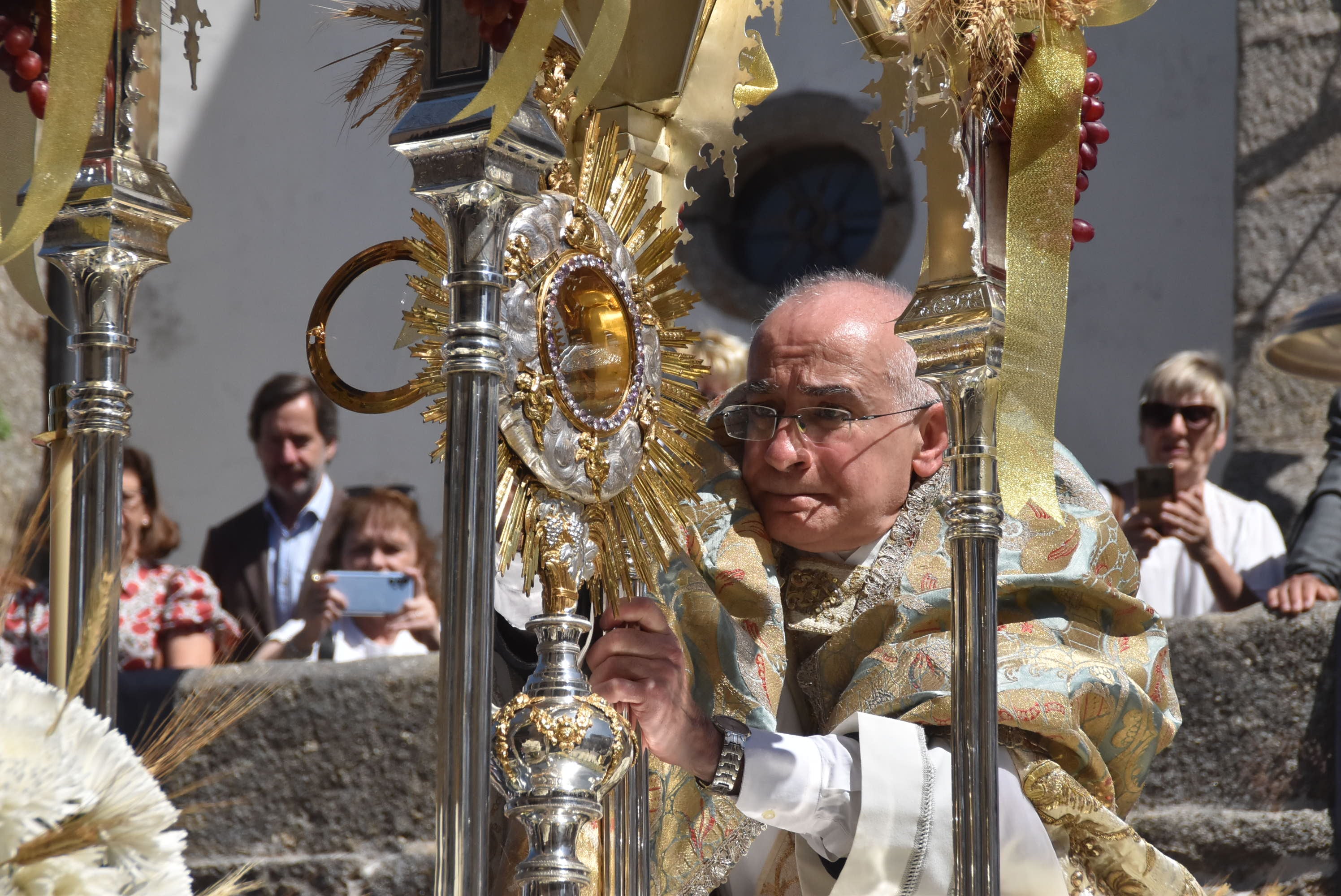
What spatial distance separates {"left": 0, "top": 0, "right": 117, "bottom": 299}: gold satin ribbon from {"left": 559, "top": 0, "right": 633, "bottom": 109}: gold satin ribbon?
430 millimetres

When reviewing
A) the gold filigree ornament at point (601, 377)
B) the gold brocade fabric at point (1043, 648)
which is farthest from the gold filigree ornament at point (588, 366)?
the gold brocade fabric at point (1043, 648)

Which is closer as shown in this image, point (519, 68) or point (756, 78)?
point (519, 68)

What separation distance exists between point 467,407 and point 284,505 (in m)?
3.86

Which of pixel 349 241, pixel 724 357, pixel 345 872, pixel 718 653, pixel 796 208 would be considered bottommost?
pixel 345 872

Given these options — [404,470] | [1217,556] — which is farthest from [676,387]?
[404,470]

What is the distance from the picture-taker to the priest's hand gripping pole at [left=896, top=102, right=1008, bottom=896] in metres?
2.06

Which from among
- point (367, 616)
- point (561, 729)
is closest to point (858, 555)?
point (561, 729)

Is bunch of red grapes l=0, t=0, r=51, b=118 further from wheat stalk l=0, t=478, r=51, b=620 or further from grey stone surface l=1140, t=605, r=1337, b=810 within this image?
grey stone surface l=1140, t=605, r=1337, b=810

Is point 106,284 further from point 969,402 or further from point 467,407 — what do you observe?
point 969,402

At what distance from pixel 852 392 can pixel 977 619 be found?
930mm

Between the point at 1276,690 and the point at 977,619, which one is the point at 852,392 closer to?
the point at 977,619

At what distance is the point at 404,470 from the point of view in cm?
705

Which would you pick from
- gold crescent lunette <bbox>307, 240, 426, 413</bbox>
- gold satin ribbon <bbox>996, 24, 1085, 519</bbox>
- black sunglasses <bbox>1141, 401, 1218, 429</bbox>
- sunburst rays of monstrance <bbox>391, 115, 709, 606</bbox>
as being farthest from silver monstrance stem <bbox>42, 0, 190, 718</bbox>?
black sunglasses <bbox>1141, 401, 1218, 429</bbox>

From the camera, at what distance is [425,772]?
436cm
